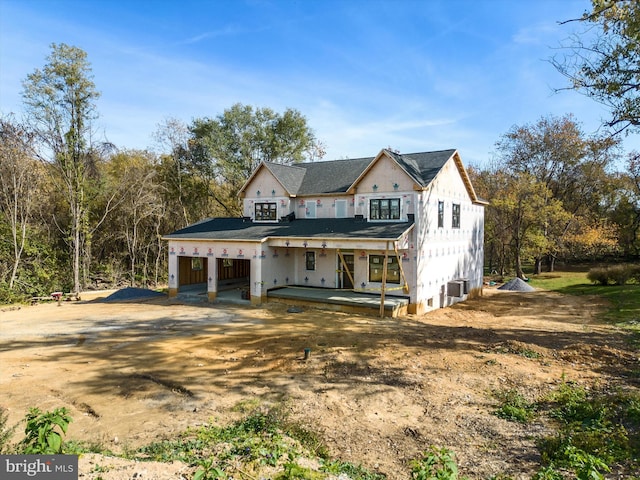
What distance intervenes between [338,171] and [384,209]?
219 inches

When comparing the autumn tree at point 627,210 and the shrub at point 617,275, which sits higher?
the autumn tree at point 627,210

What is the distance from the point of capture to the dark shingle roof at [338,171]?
2103 cm

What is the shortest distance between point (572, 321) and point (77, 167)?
30.4 metres

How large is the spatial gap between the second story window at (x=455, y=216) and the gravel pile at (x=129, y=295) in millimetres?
18525

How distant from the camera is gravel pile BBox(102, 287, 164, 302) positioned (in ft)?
76.1

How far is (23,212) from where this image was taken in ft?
79.5

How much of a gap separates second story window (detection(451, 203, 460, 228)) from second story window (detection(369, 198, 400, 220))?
490 cm

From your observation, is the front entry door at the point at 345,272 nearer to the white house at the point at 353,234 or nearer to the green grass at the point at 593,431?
the white house at the point at 353,234

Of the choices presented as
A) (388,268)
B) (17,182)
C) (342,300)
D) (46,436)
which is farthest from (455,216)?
(17,182)

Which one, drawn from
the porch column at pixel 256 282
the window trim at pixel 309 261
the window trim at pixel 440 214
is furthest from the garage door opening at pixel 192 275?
the window trim at pixel 440 214

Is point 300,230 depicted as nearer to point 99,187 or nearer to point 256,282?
point 256,282

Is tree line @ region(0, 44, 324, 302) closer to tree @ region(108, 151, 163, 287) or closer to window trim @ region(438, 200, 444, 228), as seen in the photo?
tree @ region(108, 151, 163, 287)

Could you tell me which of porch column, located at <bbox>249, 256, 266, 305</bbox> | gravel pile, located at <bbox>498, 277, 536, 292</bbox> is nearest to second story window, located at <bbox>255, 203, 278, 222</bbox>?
porch column, located at <bbox>249, 256, 266, 305</bbox>

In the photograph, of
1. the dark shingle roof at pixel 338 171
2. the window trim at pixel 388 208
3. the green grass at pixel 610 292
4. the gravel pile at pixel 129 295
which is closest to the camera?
the green grass at pixel 610 292
